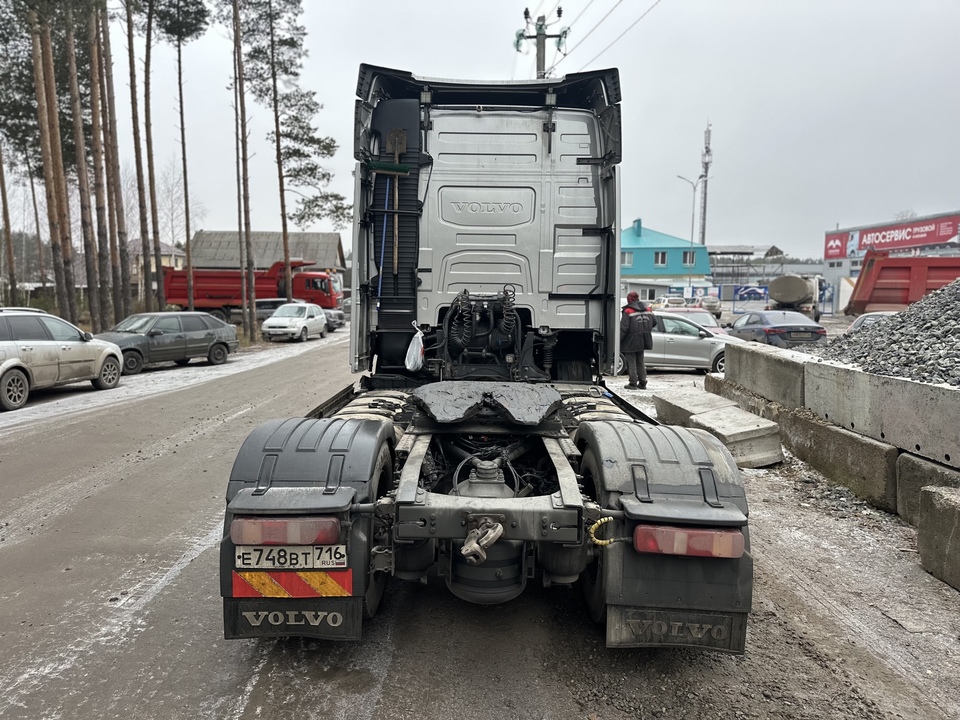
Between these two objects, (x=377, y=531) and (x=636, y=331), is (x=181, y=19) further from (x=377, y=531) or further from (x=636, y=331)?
(x=377, y=531)

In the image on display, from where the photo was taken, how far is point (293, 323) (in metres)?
27.2

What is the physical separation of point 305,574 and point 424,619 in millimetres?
1005

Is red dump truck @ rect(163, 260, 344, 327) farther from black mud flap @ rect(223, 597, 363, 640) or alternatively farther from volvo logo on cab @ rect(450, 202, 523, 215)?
black mud flap @ rect(223, 597, 363, 640)

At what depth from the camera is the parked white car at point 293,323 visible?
27031 mm

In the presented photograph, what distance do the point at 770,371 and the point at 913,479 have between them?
3063 mm

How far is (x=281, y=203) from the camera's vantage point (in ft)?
96.8

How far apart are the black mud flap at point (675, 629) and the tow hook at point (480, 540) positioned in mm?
675

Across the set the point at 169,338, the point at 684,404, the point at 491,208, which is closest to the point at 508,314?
the point at 491,208

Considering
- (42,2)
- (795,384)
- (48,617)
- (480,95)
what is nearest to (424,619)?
(48,617)

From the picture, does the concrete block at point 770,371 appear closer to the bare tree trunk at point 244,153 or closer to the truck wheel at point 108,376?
the truck wheel at point 108,376

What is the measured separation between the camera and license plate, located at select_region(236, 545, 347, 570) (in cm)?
303

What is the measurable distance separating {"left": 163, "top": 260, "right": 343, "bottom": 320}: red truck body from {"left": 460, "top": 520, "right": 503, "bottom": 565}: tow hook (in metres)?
33.5

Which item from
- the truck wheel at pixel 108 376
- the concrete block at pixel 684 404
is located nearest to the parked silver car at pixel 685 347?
the concrete block at pixel 684 404

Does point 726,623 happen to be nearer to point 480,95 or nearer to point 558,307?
point 558,307
